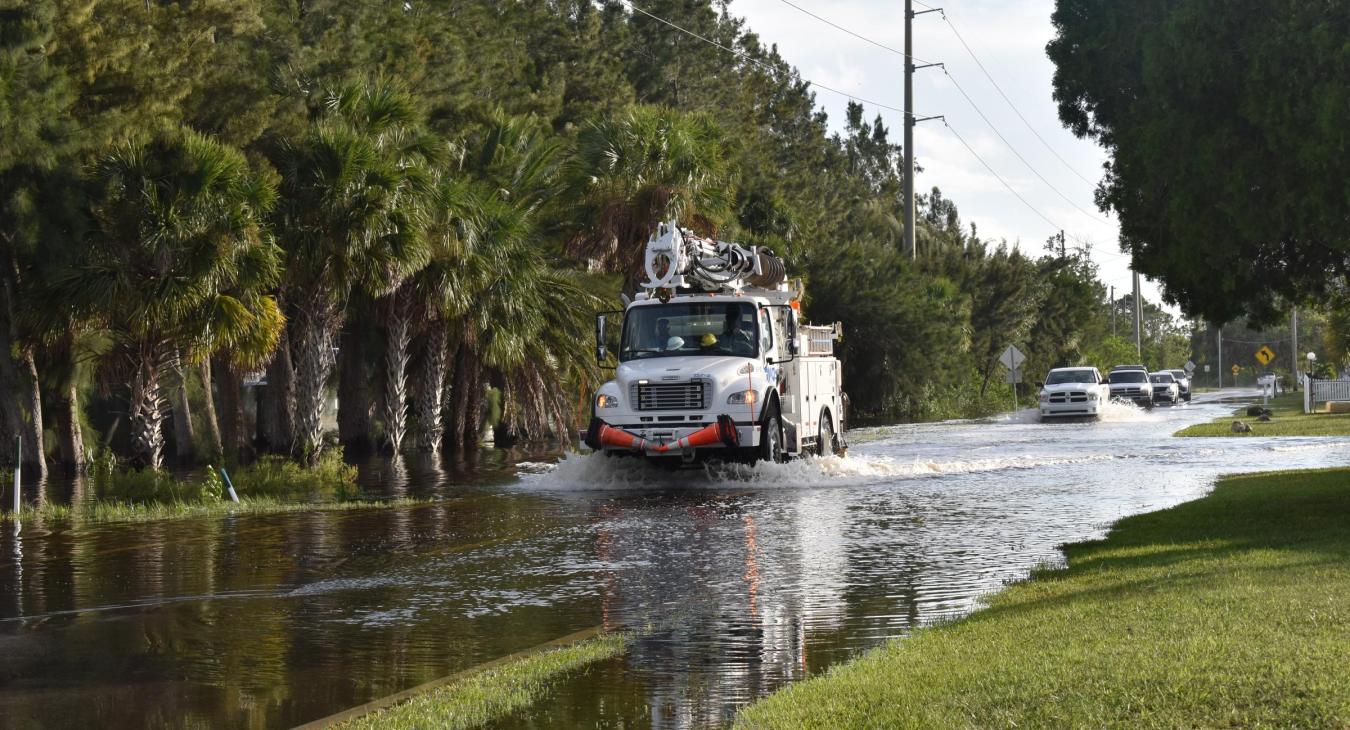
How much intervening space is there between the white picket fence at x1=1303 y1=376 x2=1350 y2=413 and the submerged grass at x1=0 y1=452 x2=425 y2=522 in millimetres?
39497

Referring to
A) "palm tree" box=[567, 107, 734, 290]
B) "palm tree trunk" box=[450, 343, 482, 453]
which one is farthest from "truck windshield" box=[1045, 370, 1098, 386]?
"palm tree trunk" box=[450, 343, 482, 453]

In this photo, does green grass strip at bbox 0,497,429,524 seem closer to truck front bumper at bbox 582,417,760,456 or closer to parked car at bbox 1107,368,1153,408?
truck front bumper at bbox 582,417,760,456

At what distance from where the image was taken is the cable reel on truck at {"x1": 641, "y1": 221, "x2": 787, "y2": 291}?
22969 millimetres

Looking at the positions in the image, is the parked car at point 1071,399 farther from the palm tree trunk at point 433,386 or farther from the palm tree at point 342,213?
the palm tree at point 342,213

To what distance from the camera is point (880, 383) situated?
60375 mm

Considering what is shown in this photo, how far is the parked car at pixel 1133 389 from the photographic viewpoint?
Answer: 5988 centimetres

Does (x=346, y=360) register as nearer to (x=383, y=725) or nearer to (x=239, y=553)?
(x=239, y=553)

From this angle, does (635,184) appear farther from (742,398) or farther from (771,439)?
(742,398)

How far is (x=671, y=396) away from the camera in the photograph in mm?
21984

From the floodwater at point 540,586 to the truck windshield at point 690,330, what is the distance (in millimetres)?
2027

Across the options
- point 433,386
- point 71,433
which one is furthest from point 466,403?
point 71,433

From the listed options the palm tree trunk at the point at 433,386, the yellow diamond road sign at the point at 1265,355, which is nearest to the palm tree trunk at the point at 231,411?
the palm tree trunk at the point at 433,386

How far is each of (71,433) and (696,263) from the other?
16271mm

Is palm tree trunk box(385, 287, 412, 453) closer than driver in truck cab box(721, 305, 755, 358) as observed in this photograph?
No
